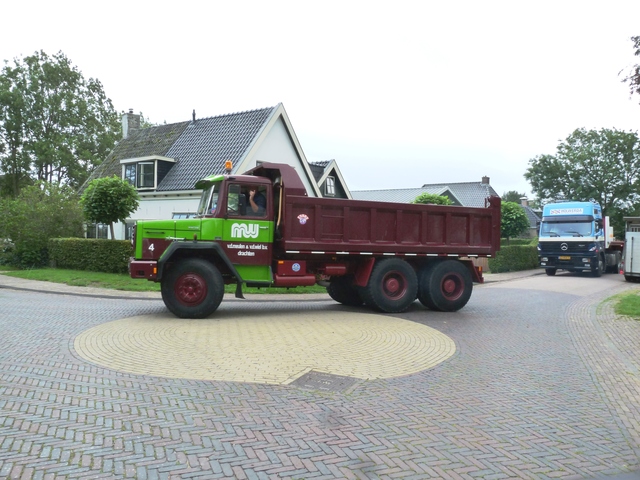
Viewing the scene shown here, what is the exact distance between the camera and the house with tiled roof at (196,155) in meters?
25.0

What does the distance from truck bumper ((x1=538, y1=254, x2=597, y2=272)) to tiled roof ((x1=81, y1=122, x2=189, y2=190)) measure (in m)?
20.0

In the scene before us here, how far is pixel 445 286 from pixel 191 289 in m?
6.12

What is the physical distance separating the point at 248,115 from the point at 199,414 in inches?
894

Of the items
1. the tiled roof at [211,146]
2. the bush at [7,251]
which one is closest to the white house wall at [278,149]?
the tiled roof at [211,146]

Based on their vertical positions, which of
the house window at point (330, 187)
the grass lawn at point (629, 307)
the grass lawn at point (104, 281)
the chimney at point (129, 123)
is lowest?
the grass lawn at point (629, 307)

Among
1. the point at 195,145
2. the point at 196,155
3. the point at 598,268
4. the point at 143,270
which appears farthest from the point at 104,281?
the point at 598,268

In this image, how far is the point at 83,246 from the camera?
66.2 ft

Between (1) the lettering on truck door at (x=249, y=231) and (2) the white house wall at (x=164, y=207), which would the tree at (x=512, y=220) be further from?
(1) the lettering on truck door at (x=249, y=231)

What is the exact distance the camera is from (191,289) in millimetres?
10883

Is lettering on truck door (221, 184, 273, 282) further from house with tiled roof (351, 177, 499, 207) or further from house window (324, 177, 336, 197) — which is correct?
house with tiled roof (351, 177, 499, 207)

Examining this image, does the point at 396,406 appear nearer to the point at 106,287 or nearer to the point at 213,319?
the point at 213,319

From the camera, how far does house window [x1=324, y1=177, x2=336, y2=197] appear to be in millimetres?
31547

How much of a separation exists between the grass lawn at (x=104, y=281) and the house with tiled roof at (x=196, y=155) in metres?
6.04

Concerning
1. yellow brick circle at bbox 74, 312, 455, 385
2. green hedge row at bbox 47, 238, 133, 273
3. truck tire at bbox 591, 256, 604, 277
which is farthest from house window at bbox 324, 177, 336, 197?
yellow brick circle at bbox 74, 312, 455, 385
